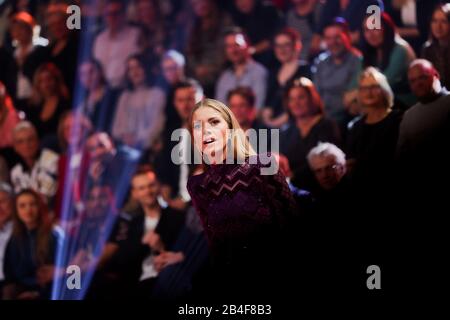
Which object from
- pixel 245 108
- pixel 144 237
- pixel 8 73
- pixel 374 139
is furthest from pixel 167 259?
pixel 8 73

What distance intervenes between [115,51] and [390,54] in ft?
6.57

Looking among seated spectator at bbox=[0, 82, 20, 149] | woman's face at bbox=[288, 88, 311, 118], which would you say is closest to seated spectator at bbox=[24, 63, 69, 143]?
seated spectator at bbox=[0, 82, 20, 149]

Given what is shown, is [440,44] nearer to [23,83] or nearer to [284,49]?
[284,49]

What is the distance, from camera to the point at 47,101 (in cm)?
579

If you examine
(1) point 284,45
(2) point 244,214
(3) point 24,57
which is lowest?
(2) point 244,214

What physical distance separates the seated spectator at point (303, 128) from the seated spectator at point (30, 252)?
70.2 inches

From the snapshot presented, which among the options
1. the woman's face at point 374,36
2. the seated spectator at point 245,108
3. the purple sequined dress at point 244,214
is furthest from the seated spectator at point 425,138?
the purple sequined dress at point 244,214

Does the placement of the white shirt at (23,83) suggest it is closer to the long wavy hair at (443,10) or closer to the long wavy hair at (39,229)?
the long wavy hair at (39,229)

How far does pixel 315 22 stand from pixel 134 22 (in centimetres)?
137

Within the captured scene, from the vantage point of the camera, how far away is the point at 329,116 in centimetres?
502

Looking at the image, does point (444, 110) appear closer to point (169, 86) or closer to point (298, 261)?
point (298, 261)

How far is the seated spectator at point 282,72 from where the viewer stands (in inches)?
204
